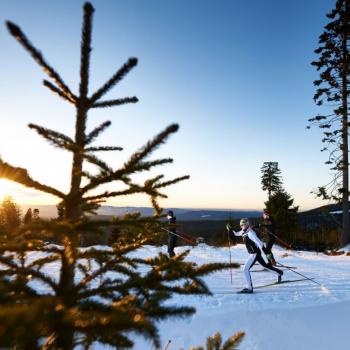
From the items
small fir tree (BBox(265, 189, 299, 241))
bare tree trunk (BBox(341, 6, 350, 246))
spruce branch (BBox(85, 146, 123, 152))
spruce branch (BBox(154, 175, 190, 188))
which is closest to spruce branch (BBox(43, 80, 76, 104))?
spruce branch (BBox(85, 146, 123, 152))

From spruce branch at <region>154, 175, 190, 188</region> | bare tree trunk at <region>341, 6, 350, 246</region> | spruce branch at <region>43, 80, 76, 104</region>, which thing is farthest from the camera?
bare tree trunk at <region>341, 6, 350, 246</region>

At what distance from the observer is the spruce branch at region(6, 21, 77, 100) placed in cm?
136

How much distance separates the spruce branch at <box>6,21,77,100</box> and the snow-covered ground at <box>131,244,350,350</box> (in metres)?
4.38

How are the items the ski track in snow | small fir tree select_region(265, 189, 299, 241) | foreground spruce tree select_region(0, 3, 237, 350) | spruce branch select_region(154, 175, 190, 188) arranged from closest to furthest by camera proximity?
1. foreground spruce tree select_region(0, 3, 237, 350)
2. spruce branch select_region(154, 175, 190, 188)
3. the ski track in snow
4. small fir tree select_region(265, 189, 299, 241)

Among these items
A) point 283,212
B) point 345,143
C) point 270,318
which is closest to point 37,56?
point 270,318

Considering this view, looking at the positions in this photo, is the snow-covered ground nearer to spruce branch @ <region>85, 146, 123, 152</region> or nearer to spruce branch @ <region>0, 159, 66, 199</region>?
spruce branch @ <region>85, 146, 123, 152</region>

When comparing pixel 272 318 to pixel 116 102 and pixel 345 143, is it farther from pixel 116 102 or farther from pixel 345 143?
pixel 345 143

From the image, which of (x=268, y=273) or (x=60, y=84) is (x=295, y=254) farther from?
(x=60, y=84)

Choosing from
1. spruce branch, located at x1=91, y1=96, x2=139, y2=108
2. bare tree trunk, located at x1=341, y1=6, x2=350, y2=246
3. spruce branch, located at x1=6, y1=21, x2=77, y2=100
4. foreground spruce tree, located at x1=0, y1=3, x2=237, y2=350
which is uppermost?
bare tree trunk, located at x1=341, y1=6, x2=350, y2=246

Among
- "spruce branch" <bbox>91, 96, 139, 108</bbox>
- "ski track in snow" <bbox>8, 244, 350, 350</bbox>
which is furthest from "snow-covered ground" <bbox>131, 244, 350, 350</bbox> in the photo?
"spruce branch" <bbox>91, 96, 139, 108</bbox>

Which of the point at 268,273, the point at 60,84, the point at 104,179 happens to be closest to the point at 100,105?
the point at 60,84

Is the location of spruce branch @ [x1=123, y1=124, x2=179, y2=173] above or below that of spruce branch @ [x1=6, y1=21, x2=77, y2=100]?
below

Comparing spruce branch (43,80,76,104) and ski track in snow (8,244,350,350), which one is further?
ski track in snow (8,244,350,350)

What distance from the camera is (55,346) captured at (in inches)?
62.9
